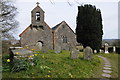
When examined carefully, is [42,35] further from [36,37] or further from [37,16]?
[37,16]

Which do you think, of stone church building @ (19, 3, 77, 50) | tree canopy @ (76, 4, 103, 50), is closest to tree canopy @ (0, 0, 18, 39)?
stone church building @ (19, 3, 77, 50)

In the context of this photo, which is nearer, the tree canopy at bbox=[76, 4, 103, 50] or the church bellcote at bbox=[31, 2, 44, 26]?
the church bellcote at bbox=[31, 2, 44, 26]

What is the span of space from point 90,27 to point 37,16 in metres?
11.3

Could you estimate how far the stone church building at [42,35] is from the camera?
61.0 ft

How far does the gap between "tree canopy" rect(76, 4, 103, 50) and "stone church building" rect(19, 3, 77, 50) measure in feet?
8.88

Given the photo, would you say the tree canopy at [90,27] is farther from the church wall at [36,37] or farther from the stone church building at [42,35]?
the church wall at [36,37]

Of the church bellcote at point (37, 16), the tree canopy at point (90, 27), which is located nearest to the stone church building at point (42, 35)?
the church bellcote at point (37, 16)

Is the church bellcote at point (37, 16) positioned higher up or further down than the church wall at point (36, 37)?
higher up

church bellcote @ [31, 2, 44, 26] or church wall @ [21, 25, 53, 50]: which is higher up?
church bellcote @ [31, 2, 44, 26]

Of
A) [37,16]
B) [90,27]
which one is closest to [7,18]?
[37,16]

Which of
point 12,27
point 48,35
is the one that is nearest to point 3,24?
point 12,27

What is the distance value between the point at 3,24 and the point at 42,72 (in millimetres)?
14959

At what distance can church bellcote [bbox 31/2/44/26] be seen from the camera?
18.6 metres

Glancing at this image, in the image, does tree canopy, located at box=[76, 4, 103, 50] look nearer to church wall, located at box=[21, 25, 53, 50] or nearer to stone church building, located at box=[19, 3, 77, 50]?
stone church building, located at box=[19, 3, 77, 50]
